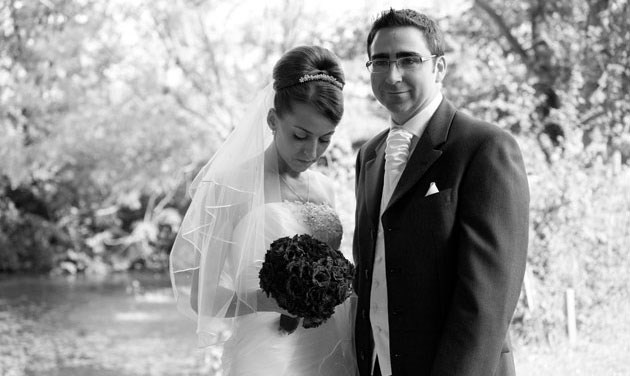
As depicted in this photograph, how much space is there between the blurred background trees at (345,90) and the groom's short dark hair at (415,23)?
365cm

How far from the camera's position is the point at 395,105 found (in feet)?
8.73

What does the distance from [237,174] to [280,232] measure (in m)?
0.29

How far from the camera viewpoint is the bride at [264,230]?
2.99 metres

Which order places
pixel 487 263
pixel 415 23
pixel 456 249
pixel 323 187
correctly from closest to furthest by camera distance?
pixel 487 263, pixel 456 249, pixel 415 23, pixel 323 187

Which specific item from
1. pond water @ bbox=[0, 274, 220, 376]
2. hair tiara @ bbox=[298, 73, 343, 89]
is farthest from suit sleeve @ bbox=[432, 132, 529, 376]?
pond water @ bbox=[0, 274, 220, 376]

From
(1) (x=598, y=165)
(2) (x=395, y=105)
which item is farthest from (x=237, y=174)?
(1) (x=598, y=165)

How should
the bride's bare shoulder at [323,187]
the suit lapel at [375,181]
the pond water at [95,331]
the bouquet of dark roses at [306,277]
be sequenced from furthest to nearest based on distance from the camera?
the pond water at [95,331], the bride's bare shoulder at [323,187], the suit lapel at [375,181], the bouquet of dark roses at [306,277]

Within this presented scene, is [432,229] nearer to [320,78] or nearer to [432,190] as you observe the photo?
[432,190]

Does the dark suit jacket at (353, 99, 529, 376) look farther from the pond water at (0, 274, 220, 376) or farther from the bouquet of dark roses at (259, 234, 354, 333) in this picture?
the pond water at (0, 274, 220, 376)

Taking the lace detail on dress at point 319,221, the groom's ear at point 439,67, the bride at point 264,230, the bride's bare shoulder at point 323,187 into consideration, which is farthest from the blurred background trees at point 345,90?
the groom's ear at point 439,67

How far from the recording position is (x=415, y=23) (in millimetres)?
2592

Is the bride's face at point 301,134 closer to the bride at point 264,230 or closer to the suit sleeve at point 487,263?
the bride at point 264,230

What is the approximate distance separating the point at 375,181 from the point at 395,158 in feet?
0.52

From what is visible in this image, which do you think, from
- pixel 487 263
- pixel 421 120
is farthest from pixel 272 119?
pixel 487 263
